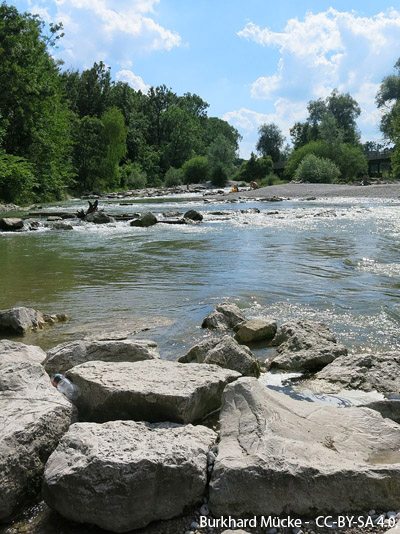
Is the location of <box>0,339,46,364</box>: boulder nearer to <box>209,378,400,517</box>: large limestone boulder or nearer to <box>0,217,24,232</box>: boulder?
<box>209,378,400,517</box>: large limestone boulder

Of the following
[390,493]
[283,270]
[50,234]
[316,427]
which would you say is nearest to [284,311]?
[283,270]

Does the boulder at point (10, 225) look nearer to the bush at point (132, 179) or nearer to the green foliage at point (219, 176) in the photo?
the bush at point (132, 179)

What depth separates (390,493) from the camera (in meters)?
2.35

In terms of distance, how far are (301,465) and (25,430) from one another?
5.18 feet

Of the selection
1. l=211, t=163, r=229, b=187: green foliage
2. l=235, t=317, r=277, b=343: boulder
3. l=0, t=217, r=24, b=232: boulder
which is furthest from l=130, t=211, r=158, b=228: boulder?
l=211, t=163, r=229, b=187: green foliage

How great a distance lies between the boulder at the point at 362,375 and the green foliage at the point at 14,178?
25.5 meters

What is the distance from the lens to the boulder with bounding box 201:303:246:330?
573 centimetres

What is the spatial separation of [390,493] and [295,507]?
0.51 m

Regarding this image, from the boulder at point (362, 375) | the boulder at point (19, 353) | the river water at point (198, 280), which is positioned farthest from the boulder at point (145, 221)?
the boulder at point (362, 375)

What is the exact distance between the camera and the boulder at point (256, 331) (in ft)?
17.2

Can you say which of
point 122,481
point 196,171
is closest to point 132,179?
point 196,171

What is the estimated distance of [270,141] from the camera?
9375cm

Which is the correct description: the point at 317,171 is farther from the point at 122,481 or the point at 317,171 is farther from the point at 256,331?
the point at 122,481

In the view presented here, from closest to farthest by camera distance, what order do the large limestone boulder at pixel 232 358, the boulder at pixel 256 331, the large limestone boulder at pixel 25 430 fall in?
the large limestone boulder at pixel 25 430
the large limestone boulder at pixel 232 358
the boulder at pixel 256 331
